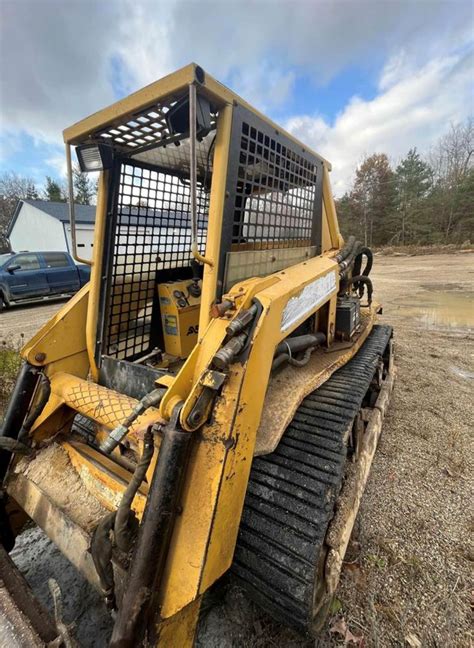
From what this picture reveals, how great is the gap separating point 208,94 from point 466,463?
10.1 feet

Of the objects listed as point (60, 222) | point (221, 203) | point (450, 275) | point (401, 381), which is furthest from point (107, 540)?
point (60, 222)

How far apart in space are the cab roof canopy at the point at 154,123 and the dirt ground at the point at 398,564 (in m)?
2.22

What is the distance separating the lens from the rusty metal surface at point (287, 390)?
56.9 inches

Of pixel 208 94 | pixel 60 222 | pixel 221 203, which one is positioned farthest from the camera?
pixel 60 222

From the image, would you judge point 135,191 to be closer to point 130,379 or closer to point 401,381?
point 130,379

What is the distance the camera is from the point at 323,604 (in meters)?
1.28

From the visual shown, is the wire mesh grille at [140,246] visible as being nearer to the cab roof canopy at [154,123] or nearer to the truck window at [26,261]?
the cab roof canopy at [154,123]

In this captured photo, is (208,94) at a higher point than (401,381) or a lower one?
higher

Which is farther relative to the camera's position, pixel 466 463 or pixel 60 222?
pixel 60 222

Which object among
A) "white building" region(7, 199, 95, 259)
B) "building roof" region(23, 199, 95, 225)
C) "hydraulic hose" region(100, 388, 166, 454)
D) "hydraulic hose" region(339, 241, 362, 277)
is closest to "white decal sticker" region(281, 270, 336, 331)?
"hydraulic hose" region(339, 241, 362, 277)

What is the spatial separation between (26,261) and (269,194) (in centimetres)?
1032

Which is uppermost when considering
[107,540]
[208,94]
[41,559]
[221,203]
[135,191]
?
[208,94]

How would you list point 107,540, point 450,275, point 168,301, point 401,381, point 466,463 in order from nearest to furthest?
point 107,540 → point 168,301 → point 466,463 → point 401,381 → point 450,275

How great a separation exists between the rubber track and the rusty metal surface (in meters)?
0.11
